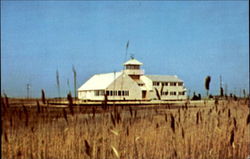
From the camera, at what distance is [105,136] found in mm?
4297

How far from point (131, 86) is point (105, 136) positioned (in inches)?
856

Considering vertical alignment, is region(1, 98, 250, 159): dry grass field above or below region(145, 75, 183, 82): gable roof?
below

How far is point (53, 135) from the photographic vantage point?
13.0ft

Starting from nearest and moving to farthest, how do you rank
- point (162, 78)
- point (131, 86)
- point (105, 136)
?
point (105, 136) → point (131, 86) → point (162, 78)

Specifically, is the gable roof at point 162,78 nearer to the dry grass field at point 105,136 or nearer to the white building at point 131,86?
the white building at point 131,86

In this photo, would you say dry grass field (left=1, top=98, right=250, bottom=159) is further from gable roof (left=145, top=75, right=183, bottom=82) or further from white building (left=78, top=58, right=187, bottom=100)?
gable roof (left=145, top=75, right=183, bottom=82)

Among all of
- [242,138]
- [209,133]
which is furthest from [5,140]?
[242,138]

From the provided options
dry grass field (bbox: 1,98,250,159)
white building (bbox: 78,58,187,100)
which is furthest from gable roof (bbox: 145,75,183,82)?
dry grass field (bbox: 1,98,250,159)

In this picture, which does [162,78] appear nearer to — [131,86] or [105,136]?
[131,86]

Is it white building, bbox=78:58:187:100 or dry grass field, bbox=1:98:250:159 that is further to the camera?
white building, bbox=78:58:187:100

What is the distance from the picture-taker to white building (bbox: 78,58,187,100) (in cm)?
2217

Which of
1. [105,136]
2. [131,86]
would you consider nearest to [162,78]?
[131,86]

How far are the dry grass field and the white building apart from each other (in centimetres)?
1240

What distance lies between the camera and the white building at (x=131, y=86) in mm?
22172
